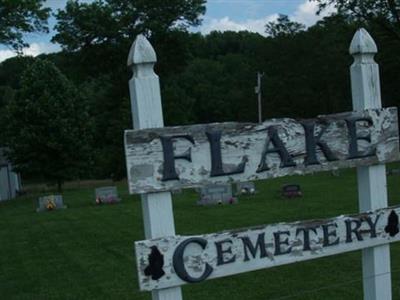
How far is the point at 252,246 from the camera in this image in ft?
12.2

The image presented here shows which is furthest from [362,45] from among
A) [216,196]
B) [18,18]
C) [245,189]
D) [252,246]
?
[18,18]

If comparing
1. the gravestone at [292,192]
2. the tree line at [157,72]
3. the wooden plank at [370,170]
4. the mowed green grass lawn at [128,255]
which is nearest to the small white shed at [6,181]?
the tree line at [157,72]

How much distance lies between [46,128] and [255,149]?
3091cm

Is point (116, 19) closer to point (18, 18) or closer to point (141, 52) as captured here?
point (18, 18)

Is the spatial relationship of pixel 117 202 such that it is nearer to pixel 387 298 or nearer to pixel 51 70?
pixel 51 70

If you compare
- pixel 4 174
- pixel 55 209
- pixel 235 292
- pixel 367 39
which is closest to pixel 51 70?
pixel 4 174

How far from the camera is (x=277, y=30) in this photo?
6269 cm

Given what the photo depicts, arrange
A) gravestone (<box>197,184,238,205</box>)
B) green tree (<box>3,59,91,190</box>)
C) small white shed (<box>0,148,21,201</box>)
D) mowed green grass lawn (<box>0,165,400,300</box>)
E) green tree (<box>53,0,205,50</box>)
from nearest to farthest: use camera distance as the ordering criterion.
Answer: mowed green grass lawn (<box>0,165,400,300</box>) < gravestone (<box>197,184,238,205</box>) < green tree (<box>3,59,91,190</box>) < small white shed (<box>0,148,21,201</box>) < green tree (<box>53,0,205,50</box>)

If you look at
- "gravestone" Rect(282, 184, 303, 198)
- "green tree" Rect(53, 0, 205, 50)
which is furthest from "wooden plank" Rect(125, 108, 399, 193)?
"green tree" Rect(53, 0, 205, 50)

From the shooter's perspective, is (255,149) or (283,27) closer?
(255,149)

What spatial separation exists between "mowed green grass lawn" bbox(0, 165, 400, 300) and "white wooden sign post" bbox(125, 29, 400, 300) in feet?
7.73

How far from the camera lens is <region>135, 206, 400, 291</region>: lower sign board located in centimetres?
345

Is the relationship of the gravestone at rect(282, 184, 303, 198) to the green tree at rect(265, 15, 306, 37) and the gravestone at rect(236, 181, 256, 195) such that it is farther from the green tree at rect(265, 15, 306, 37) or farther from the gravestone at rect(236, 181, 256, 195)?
the green tree at rect(265, 15, 306, 37)

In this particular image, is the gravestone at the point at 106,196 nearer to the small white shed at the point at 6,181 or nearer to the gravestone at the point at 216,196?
the gravestone at the point at 216,196
